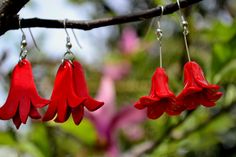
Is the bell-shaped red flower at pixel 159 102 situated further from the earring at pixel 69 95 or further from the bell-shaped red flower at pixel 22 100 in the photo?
the bell-shaped red flower at pixel 22 100

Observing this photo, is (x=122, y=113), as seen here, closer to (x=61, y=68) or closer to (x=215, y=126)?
(x=215, y=126)

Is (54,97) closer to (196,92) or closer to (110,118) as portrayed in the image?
(196,92)

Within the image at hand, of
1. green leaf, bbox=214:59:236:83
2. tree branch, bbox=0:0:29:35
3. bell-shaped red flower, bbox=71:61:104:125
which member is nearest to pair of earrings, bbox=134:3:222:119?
bell-shaped red flower, bbox=71:61:104:125

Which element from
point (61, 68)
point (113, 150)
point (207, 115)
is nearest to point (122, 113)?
point (113, 150)

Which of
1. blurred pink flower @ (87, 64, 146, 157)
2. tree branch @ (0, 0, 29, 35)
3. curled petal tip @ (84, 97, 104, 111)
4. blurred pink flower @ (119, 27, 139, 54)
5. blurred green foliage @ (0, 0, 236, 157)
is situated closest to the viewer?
tree branch @ (0, 0, 29, 35)

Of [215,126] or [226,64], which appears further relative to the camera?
[215,126]

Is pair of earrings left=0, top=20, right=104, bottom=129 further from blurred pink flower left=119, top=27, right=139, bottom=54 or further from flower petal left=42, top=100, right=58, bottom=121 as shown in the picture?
blurred pink flower left=119, top=27, right=139, bottom=54

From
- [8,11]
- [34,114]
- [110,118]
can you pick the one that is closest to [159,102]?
[34,114]
